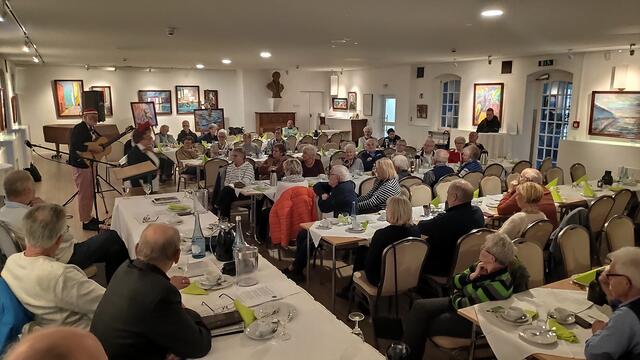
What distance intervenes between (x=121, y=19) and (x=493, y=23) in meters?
5.18

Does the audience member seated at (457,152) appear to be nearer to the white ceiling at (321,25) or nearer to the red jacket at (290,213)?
the white ceiling at (321,25)

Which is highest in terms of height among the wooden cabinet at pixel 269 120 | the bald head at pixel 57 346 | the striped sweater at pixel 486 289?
the wooden cabinet at pixel 269 120

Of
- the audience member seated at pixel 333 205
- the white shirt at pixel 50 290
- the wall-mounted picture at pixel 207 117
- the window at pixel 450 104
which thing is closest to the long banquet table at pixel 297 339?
the white shirt at pixel 50 290

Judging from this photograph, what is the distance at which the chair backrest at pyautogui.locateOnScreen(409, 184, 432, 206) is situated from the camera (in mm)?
5992

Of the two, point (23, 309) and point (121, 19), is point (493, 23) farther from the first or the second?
point (23, 309)

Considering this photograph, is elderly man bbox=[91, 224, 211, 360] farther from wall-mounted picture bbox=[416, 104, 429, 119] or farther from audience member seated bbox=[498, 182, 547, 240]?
wall-mounted picture bbox=[416, 104, 429, 119]

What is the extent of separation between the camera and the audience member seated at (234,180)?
21.7ft

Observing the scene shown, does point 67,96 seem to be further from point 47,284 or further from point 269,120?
point 47,284

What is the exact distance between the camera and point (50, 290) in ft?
8.01

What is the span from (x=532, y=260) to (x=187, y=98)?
17.1 m

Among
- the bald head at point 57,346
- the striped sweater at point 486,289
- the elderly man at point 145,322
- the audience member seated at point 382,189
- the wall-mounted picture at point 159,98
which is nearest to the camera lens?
the bald head at point 57,346

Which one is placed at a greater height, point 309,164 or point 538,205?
point 309,164

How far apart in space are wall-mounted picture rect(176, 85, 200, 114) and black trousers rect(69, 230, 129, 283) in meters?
14.8

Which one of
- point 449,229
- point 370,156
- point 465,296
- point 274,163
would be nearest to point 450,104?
point 370,156
